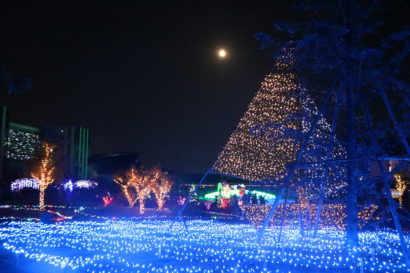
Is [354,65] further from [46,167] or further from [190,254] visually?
[46,167]

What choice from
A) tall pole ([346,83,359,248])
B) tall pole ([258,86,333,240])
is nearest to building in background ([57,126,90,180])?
tall pole ([258,86,333,240])

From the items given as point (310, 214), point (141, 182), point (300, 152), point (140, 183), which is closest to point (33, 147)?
point (141, 182)

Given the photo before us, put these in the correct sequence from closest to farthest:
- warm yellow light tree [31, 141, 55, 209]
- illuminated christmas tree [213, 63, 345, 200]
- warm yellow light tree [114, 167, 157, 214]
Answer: illuminated christmas tree [213, 63, 345, 200] → warm yellow light tree [114, 167, 157, 214] → warm yellow light tree [31, 141, 55, 209]

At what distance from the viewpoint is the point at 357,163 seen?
35.4 feet

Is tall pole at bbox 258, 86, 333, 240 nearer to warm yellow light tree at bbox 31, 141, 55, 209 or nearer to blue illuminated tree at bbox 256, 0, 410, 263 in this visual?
blue illuminated tree at bbox 256, 0, 410, 263

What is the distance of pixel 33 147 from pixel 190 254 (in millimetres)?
53210

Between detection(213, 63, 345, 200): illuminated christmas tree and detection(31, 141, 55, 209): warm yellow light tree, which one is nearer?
detection(213, 63, 345, 200): illuminated christmas tree

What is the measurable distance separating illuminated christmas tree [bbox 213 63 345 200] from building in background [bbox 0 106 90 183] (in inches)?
1199

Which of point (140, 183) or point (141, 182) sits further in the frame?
point (141, 182)

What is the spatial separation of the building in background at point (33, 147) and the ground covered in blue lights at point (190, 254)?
2976cm

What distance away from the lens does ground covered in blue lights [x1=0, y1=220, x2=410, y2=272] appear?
32.4ft

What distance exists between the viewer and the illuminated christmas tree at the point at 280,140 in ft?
38.8

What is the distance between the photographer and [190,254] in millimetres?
11852

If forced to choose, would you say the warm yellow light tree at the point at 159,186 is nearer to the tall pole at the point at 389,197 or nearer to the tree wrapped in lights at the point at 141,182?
the tree wrapped in lights at the point at 141,182
